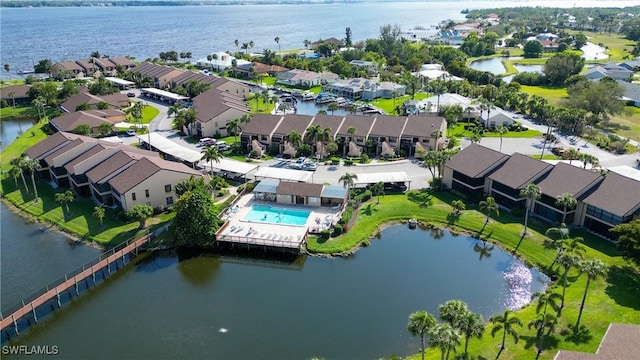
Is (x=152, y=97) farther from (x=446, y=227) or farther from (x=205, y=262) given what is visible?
(x=446, y=227)

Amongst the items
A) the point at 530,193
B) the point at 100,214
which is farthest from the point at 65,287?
the point at 530,193

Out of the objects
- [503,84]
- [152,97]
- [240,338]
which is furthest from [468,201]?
[152,97]

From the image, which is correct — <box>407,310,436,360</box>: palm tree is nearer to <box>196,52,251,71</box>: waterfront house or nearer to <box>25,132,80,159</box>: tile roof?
<box>25,132,80,159</box>: tile roof

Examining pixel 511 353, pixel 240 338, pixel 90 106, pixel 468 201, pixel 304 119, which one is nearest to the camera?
pixel 511 353

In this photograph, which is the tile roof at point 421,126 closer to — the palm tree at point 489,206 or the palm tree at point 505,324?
the palm tree at point 489,206

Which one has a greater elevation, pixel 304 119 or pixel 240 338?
pixel 304 119

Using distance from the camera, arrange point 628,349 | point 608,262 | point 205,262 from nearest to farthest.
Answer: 1. point 628,349
2. point 608,262
3. point 205,262

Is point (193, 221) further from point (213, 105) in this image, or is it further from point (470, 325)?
point (213, 105)
